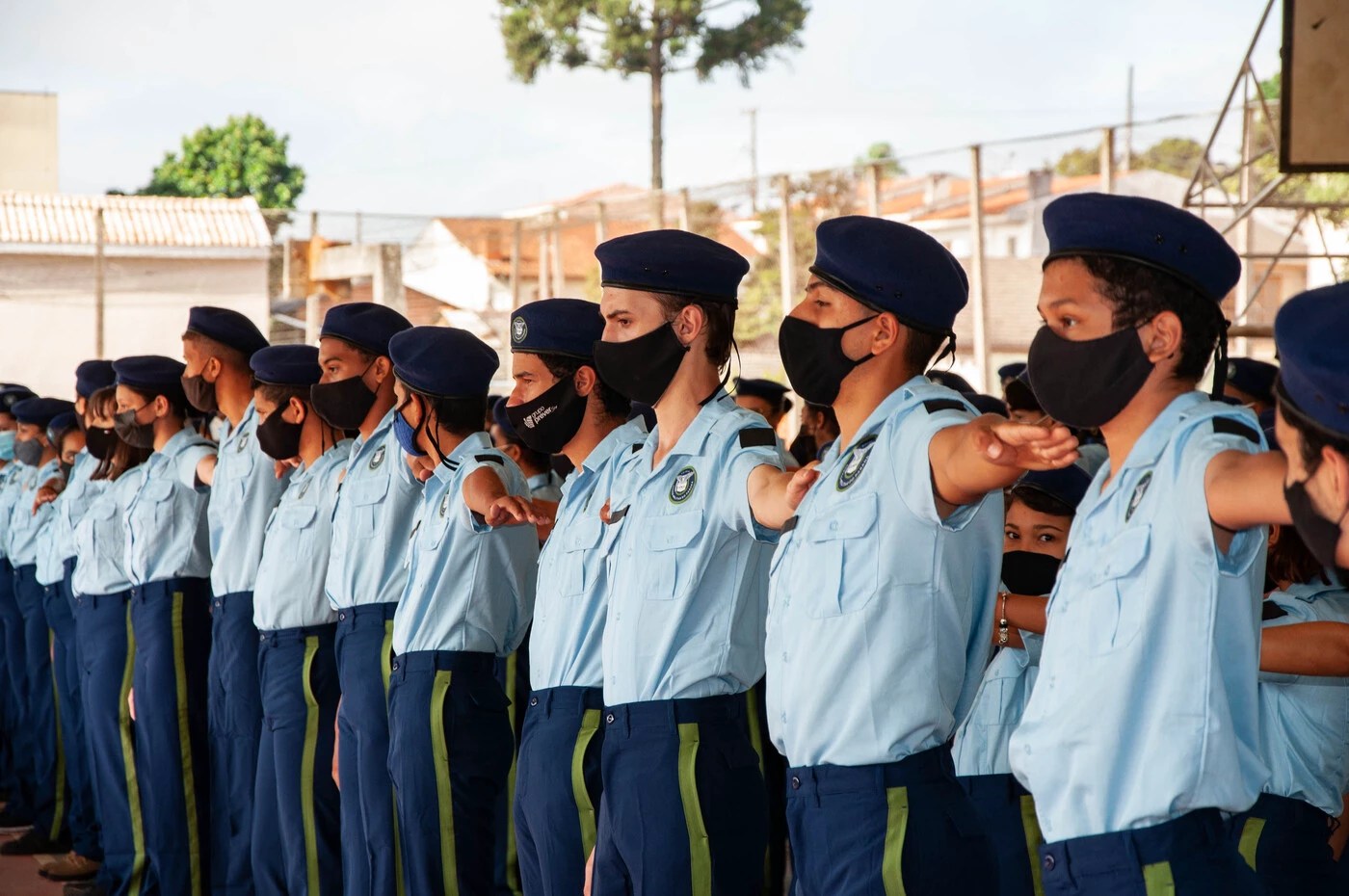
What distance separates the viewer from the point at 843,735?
2723 mm

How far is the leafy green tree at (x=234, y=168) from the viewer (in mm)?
33781

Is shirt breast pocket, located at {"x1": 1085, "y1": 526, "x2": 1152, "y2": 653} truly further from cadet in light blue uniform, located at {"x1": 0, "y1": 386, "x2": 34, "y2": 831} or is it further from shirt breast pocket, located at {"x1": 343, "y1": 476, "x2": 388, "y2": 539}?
cadet in light blue uniform, located at {"x1": 0, "y1": 386, "x2": 34, "y2": 831}

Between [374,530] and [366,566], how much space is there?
→ 0.37 ft

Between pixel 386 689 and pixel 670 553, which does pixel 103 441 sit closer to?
pixel 386 689

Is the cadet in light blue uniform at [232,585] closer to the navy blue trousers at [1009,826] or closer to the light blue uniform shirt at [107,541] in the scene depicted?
the light blue uniform shirt at [107,541]

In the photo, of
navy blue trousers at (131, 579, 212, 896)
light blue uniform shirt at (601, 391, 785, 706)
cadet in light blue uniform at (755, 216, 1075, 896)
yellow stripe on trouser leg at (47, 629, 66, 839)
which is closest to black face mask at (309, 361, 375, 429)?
navy blue trousers at (131, 579, 212, 896)

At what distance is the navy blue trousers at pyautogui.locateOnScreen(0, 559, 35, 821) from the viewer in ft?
29.1

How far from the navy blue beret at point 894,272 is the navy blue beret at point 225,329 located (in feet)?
11.0

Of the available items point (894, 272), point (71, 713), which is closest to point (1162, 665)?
point (894, 272)

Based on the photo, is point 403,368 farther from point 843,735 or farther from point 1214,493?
point 1214,493

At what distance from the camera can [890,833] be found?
8.72 feet

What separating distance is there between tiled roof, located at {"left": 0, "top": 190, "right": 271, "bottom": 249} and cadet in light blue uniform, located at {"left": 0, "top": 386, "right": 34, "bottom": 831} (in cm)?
814

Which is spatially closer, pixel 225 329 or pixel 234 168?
pixel 225 329

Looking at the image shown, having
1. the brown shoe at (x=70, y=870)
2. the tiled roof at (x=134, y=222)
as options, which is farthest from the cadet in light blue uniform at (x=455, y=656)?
the tiled roof at (x=134, y=222)
